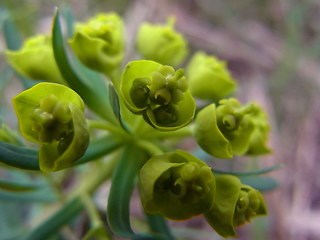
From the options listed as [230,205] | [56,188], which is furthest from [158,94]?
[56,188]

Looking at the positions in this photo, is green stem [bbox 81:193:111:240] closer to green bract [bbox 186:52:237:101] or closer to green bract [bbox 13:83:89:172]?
green bract [bbox 13:83:89:172]

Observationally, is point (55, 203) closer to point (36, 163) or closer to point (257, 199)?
point (36, 163)

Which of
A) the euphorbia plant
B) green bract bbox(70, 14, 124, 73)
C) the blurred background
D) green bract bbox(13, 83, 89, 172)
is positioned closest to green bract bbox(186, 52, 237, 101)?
the euphorbia plant

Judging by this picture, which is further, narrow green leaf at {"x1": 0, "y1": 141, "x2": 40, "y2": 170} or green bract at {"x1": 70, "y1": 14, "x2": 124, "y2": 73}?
green bract at {"x1": 70, "y1": 14, "x2": 124, "y2": 73}

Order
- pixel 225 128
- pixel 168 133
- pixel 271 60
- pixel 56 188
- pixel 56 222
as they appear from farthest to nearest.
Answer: pixel 271 60
pixel 56 188
pixel 56 222
pixel 168 133
pixel 225 128

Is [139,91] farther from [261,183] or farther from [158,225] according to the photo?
[261,183]

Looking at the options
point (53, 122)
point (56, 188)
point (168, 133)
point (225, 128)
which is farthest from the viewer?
point (56, 188)
